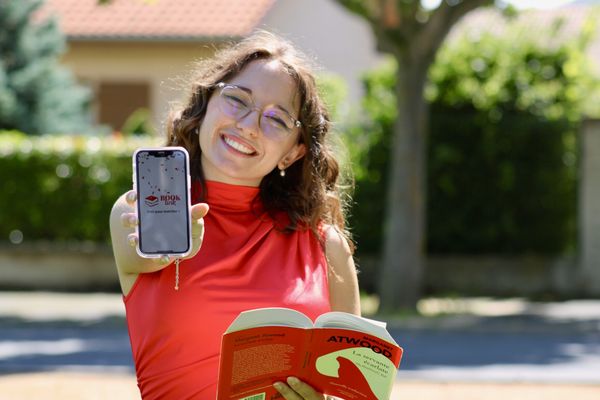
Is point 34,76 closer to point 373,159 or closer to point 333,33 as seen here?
point 333,33

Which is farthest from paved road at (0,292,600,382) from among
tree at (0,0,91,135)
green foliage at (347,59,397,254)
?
tree at (0,0,91,135)

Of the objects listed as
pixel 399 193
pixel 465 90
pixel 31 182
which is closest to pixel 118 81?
pixel 31 182

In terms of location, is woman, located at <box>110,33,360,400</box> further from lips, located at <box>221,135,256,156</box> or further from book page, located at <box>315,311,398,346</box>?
book page, located at <box>315,311,398,346</box>

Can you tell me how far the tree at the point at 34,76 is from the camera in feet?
75.1

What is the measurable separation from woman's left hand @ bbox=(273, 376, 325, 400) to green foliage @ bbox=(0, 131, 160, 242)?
14.5 meters

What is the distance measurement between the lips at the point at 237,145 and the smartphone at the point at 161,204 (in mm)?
258

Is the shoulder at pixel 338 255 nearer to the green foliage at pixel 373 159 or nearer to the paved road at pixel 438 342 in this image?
the paved road at pixel 438 342

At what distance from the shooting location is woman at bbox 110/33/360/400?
3295 millimetres

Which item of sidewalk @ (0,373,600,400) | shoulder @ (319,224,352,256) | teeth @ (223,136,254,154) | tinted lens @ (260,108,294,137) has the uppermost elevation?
tinted lens @ (260,108,294,137)

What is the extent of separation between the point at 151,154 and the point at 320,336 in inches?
24.6

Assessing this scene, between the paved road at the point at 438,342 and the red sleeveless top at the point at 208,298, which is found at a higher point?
the red sleeveless top at the point at 208,298

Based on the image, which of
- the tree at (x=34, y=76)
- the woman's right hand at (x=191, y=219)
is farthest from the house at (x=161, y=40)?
the woman's right hand at (x=191, y=219)

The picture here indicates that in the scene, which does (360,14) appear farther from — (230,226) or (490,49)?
(230,226)

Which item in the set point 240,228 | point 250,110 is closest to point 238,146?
point 250,110
